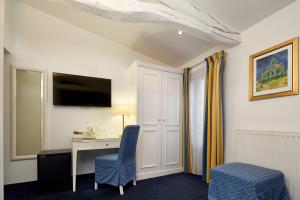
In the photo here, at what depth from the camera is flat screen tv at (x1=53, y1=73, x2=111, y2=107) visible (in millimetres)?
2918

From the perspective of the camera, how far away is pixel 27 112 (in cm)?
278

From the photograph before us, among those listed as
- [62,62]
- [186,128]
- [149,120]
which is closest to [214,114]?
[186,128]

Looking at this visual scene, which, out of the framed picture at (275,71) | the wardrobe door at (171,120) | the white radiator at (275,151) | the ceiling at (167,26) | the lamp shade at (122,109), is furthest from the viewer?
the wardrobe door at (171,120)

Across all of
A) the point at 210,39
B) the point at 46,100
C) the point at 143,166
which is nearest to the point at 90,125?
the point at 46,100

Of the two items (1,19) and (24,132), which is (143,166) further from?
(1,19)

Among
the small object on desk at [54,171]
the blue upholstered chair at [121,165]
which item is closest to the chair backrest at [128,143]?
the blue upholstered chair at [121,165]

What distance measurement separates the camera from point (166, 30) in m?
2.84

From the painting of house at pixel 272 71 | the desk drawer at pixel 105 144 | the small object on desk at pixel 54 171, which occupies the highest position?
the painting of house at pixel 272 71

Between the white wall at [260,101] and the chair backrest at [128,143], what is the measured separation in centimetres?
148

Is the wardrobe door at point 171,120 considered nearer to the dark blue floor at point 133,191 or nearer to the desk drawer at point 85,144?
the dark blue floor at point 133,191

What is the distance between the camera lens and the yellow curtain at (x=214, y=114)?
8.59 ft

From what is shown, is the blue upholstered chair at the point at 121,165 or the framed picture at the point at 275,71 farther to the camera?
the blue upholstered chair at the point at 121,165

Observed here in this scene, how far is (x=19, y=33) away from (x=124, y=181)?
117 inches

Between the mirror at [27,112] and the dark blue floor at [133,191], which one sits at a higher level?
the mirror at [27,112]
